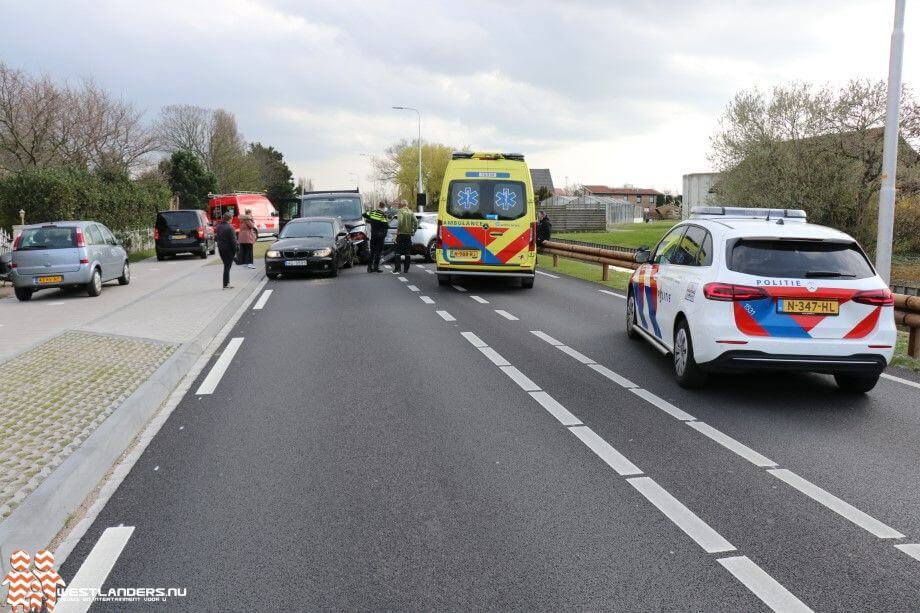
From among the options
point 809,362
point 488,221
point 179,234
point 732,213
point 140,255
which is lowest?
point 140,255

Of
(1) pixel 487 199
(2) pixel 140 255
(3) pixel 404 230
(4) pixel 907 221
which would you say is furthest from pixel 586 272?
(2) pixel 140 255

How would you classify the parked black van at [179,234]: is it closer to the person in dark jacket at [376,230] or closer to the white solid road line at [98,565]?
the person in dark jacket at [376,230]

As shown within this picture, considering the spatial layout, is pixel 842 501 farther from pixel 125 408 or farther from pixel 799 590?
pixel 125 408

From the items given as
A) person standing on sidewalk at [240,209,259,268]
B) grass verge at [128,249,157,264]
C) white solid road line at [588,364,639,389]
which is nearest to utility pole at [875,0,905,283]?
white solid road line at [588,364,639,389]

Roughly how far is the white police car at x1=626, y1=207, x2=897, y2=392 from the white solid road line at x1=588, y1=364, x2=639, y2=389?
0.53 meters

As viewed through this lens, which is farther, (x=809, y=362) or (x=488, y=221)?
(x=488, y=221)

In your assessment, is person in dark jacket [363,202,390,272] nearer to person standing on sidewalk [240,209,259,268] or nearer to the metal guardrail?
person standing on sidewalk [240,209,259,268]

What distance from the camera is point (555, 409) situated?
6457 millimetres

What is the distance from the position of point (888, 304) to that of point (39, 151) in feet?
142

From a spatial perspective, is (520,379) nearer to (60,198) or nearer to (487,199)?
(487,199)

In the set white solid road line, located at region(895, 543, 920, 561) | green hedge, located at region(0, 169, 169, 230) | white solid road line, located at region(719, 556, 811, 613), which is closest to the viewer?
white solid road line, located at region(719, 556, 811, 613)

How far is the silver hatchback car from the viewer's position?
15617mm

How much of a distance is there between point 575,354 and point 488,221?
712 centimetres

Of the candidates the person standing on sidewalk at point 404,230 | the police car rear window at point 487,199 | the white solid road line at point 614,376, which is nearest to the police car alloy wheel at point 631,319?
the white solid road line at point 614,376
